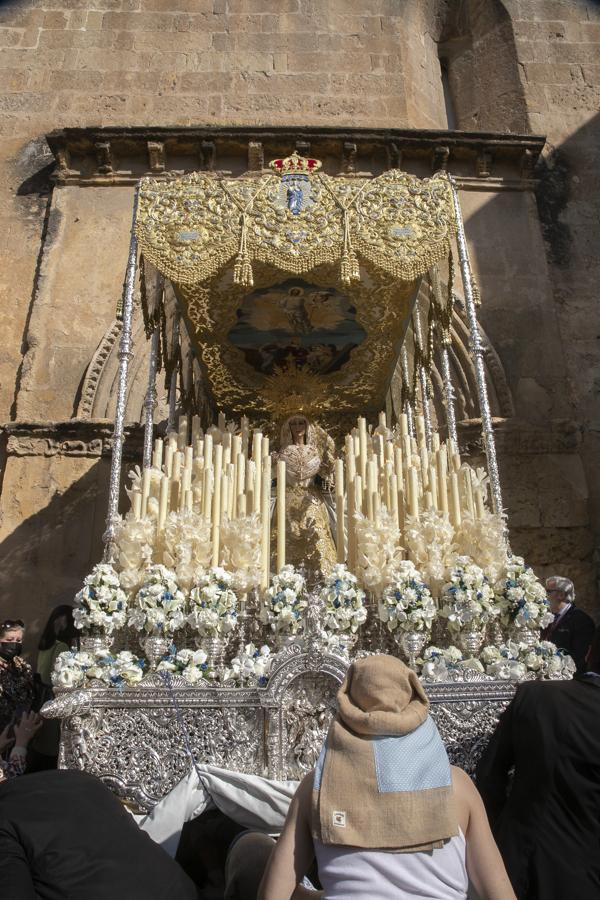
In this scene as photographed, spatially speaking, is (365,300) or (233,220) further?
(365,300)

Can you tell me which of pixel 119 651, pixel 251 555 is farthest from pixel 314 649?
pixel 119 651

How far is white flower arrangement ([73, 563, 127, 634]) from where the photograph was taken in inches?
183

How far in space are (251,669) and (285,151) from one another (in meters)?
8.01

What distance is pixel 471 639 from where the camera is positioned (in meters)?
4.68

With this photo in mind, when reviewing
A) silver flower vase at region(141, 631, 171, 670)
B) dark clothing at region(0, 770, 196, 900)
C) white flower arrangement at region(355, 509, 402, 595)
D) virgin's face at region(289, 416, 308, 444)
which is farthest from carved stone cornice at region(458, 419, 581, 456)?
dark clothing at region(0, 770, 196, 900)

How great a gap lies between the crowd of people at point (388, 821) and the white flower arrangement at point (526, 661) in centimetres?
123

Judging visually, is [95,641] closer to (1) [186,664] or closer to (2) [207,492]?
(1) [186,664]

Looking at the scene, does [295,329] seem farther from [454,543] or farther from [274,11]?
[274,11]

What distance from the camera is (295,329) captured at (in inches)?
288

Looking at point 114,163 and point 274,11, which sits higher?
point 274,11

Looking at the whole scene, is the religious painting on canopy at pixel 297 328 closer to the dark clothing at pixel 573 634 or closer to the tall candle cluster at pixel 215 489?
the tall candle cluster at pixel 215 489

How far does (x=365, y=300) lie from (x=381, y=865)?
5606mm

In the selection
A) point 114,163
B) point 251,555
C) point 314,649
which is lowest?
point 314,649

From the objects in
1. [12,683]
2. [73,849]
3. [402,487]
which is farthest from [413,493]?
[73,849]
